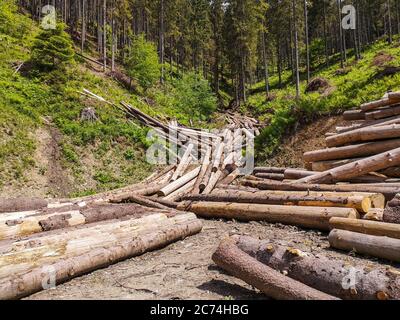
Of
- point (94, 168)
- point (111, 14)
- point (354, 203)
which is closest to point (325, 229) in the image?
point (354, 203)

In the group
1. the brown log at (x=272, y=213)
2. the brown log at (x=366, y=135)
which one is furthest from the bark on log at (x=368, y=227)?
the brown log at (x=366, y=135)

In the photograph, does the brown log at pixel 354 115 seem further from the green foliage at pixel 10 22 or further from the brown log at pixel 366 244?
the green foliage at pixel 10 22

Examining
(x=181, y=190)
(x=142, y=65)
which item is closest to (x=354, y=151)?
(x=181, y=190)

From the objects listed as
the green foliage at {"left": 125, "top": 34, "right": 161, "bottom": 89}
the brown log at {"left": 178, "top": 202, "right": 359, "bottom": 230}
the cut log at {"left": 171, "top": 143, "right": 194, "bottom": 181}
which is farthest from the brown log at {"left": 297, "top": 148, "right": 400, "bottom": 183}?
the green foliage at {"left": 125, "top": 34, "right": 161, "bottom": 89}

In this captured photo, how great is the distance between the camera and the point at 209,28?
50844mm

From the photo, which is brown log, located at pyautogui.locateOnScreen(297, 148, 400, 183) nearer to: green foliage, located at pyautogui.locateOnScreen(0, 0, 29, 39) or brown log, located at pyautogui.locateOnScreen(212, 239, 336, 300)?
brown log, located at pyautogui.locateOnScreen(212, 239, 336, 300)

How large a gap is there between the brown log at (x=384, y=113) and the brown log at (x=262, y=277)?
9116 millimetres

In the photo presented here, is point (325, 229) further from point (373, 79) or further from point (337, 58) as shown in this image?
point (337, 58)

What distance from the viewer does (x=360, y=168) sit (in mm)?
9969

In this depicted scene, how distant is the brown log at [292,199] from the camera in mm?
7555

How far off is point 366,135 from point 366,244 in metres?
6.31

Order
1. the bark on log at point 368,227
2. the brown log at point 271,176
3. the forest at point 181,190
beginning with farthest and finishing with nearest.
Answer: the brown log at point 271,176 → the bark on log at point 368,227 → the forest at point 181,190

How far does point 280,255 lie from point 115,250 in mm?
3018

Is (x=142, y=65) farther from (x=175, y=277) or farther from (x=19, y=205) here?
(x=175, y=277)
